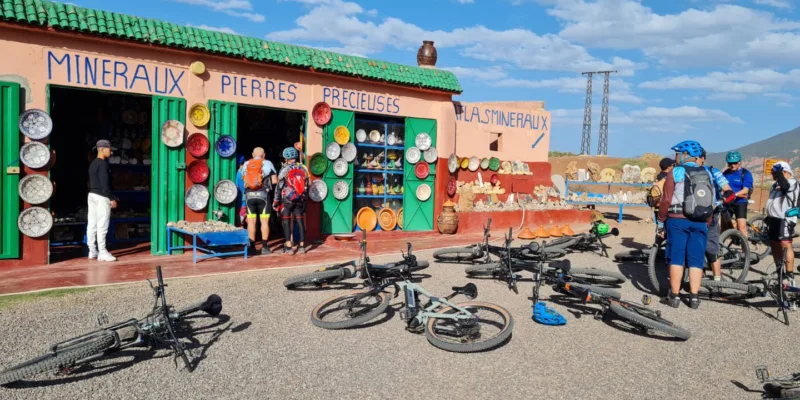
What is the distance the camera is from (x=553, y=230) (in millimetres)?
12945

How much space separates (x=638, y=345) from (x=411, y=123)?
29.8ft

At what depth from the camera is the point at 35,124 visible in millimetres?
8609

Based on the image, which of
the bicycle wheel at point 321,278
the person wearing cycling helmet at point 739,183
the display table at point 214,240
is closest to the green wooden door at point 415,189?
the display table at point 214,240

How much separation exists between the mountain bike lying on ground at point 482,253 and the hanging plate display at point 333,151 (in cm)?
355

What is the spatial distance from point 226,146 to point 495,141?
29.6ft

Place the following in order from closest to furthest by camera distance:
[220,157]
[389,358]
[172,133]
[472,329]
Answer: [389,358], [472,329], [172,133], [220,157]

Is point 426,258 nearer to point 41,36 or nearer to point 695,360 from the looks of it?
point 695,360

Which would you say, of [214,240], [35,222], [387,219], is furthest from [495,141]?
[35,222]

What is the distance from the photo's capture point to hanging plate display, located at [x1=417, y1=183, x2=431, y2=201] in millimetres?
14164

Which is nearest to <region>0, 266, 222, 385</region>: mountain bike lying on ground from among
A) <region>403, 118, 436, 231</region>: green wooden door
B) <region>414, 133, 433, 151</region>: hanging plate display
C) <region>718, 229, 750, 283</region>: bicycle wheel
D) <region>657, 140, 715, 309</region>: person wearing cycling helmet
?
<region>657, 140, 715, 309</region>: person wearing cycling helmet

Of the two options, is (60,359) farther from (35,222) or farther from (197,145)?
(197,145)

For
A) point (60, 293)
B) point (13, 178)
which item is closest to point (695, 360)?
point (60, 293)

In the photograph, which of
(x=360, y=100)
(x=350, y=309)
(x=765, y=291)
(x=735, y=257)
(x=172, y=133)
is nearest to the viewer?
(x=350, y=309)

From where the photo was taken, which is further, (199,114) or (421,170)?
(421,170)
